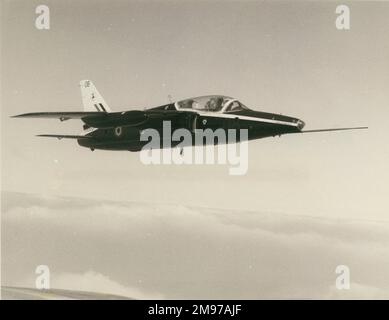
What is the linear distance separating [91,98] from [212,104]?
5.54 feet

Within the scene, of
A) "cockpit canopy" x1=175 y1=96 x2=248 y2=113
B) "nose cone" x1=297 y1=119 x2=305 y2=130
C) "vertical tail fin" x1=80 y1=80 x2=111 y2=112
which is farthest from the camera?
"vertical tail fin" x1=80 y1=80 x2=111 y2=112

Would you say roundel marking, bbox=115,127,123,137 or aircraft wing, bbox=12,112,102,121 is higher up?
aircraft wing, bbox=12,112,102,121

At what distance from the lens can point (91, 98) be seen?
328 inches

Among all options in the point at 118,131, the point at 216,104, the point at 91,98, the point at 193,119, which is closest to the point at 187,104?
the point at 193,119

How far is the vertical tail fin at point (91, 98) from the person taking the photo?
27.1 feet

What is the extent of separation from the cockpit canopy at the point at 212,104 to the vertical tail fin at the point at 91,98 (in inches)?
43.9

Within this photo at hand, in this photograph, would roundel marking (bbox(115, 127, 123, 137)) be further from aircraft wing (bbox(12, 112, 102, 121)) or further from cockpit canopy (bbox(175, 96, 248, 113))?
cockpit canopy (bbox(175, 96, 248, 113))

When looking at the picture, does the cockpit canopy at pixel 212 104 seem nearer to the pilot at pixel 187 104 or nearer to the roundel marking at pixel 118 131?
the pilot at pixel 187 104

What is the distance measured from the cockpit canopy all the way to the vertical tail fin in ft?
3.66

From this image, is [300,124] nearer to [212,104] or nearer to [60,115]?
[212,104]

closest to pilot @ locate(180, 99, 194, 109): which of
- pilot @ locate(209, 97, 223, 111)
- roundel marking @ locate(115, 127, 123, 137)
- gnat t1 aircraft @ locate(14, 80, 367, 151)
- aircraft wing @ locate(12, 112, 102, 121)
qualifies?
gnat t1 aircraft @ locate(14, 80, 367, 151)

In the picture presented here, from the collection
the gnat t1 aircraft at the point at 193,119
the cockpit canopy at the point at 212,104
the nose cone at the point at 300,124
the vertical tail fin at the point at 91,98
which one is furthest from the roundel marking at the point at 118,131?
the nose cone at the point at 300,124

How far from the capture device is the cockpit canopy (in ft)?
25.8
